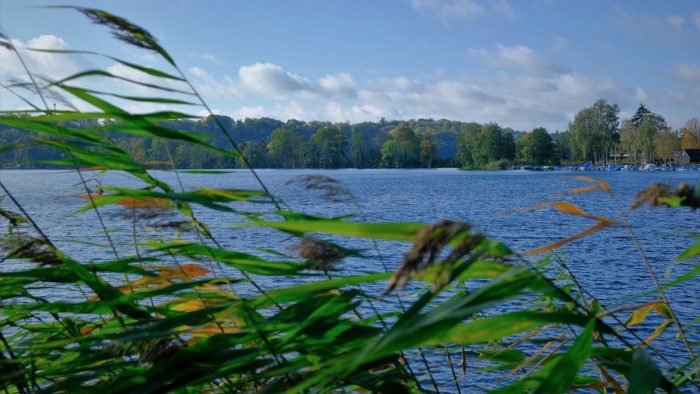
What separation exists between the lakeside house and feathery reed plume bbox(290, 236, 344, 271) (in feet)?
620

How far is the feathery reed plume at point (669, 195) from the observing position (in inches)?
56.2

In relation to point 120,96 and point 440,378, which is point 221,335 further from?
point 440,378

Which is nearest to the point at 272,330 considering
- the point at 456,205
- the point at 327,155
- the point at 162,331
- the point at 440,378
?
the point at 162,331

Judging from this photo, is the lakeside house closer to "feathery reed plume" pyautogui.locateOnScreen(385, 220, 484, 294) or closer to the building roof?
the building roof

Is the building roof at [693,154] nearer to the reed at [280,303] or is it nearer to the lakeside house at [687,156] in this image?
the lakeside house at [687,156]

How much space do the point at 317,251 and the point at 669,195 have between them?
887mm

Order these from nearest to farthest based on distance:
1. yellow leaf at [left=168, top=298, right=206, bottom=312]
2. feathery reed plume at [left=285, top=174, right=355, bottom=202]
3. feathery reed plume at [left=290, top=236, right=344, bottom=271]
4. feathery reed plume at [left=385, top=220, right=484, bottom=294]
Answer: feathery reed plume at [left=385, top=220, right=484, bottom=294], feathery reed plume at [left=290, top=236, right=344, bottom=271], feathery reed plume at [left=285, top=174, right=355, bottom=202], yellow leaf at [left=168, top=298, right=206, bottom=312]

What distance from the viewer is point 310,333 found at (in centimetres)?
187

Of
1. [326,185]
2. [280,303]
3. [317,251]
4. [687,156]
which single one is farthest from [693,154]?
[317,251]

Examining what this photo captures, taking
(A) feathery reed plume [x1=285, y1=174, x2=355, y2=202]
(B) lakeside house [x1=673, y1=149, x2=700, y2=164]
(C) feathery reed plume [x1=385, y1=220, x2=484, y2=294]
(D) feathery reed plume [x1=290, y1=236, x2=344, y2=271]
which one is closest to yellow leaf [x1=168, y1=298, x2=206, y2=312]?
(A) feathery reed plume [x1=285, y1=174, x2=355, y2=202]

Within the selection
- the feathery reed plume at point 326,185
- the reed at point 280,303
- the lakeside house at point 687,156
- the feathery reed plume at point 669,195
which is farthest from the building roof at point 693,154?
the feathery reed plume at point 669,195

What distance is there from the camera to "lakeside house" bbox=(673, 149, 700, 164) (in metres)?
167

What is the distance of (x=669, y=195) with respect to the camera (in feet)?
4.71

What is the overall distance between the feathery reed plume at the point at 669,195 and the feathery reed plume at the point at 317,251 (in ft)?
2.60
